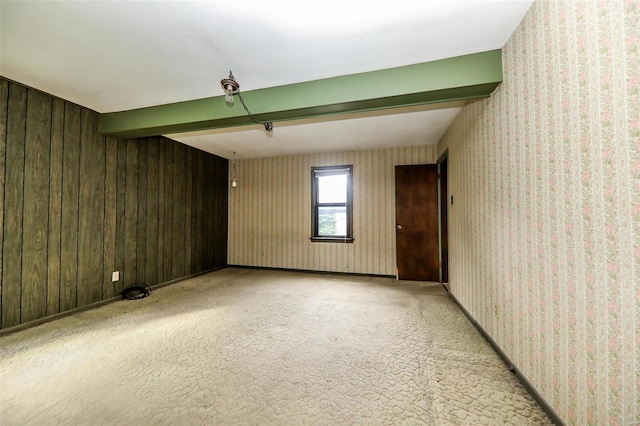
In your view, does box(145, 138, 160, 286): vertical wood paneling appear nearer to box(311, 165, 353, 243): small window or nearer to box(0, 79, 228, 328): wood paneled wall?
box(0, 79, 228, 328): wood paneled wall

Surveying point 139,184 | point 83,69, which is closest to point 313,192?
point 139,184

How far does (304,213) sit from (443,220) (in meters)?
2.58

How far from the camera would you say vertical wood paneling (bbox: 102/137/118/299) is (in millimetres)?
3247

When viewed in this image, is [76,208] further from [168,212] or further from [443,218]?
[443,218]

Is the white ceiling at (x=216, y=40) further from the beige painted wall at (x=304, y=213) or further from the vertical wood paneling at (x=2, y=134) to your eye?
the beige painted wall at (x=304, y=213)

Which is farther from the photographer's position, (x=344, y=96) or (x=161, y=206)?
(x=161, y=206)

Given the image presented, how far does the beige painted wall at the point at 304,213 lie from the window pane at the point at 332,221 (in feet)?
0.76

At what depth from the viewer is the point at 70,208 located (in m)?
2.85

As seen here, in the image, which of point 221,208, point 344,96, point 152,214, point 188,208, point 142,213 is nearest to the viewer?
point 344,96

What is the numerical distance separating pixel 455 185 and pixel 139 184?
449 cm

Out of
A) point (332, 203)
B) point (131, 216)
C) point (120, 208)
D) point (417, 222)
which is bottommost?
point (417, 222)

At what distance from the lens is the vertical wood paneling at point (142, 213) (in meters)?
3.71

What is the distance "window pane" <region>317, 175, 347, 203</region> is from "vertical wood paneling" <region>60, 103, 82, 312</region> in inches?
142

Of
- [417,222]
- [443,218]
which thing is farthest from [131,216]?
[443,218]
